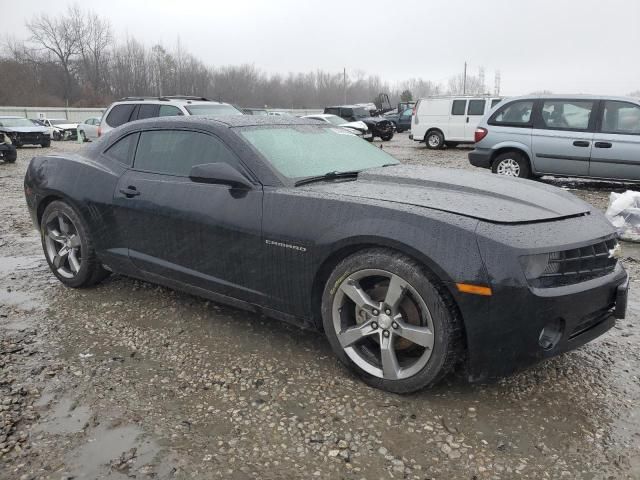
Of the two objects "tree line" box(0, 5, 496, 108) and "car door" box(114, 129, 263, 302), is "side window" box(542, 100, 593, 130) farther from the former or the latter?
"tree line" box(0, 5, 496, 108)

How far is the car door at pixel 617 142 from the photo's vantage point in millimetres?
7953

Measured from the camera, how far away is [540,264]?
2359 mm

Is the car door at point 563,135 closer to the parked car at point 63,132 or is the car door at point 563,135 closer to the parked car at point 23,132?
the parked car at point 23,132

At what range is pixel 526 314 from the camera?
2303 mm

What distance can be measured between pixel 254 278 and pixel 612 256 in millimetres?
1975

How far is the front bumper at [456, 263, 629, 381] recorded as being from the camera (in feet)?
7.54

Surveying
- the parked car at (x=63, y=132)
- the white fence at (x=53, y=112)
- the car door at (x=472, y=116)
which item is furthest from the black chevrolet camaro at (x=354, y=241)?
the white fence at (x=53, y=112)

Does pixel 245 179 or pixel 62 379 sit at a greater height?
pixel 245 179

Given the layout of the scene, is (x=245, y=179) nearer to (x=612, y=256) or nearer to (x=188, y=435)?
(x=188, y=435)

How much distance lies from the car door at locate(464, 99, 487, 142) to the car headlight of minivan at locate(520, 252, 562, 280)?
53.3 feet

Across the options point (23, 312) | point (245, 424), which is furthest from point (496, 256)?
point (23, 312)

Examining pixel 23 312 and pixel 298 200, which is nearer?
pixel 298 200

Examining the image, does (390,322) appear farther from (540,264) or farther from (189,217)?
(189,217)

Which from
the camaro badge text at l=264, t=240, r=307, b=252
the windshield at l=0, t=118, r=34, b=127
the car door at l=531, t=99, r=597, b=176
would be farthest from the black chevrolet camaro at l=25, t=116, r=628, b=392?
the windshield at l=0, t=118, r=34, b=127
